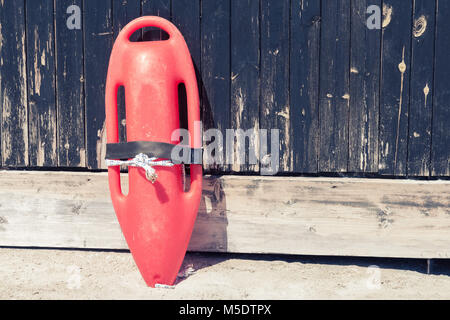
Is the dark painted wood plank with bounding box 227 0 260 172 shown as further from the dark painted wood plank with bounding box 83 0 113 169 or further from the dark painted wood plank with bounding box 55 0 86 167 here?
the dark painted wood plank with bounding box 55 0 86 167

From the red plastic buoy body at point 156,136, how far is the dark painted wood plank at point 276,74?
379 mm

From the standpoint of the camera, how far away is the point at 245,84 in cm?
222

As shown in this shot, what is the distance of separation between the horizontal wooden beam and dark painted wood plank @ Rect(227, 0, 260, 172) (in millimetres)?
135

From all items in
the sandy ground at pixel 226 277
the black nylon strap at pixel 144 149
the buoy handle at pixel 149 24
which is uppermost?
the buoy handle at pixel 149 24

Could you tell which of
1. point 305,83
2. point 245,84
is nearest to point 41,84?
point 245,84

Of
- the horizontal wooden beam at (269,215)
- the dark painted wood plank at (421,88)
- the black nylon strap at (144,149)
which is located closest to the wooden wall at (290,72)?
the dark painted wood plank at (421,88)

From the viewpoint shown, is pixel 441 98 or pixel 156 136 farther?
pixel 441 98

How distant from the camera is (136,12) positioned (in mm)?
2225

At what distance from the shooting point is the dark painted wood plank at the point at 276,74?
7.13 ft

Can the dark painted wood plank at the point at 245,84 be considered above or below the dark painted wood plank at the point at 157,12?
below

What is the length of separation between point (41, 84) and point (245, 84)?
1.05 meters

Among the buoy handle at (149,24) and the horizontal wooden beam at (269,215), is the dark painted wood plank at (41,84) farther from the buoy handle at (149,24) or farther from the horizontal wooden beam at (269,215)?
the buoy handle at (149,24)

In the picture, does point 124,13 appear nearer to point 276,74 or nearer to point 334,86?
point 276,74

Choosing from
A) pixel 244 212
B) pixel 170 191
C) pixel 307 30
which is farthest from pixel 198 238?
pixel 307 30
